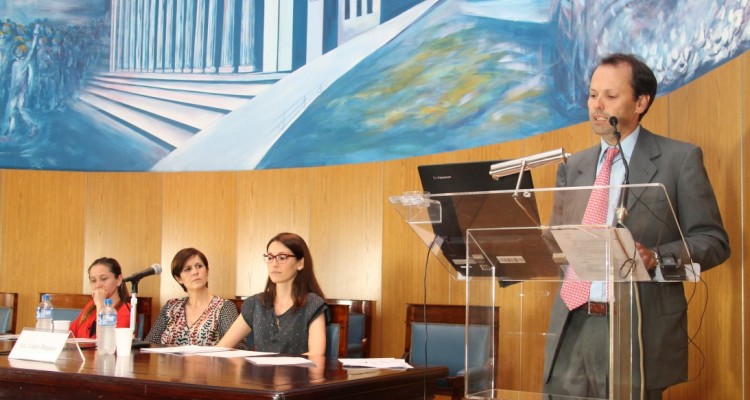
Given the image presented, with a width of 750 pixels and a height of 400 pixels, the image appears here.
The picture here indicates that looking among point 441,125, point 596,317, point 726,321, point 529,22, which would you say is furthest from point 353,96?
point 596,317

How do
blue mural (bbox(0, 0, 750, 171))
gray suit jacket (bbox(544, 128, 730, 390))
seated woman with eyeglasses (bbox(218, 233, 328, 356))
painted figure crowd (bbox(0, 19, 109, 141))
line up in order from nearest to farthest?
gray suit jacket (bbox(544, 128, 730, 390)), seated woman with eyeglasses (bbox(218, 233, 328, 356)), blue mural (bbox(0, 0, 750, 171)), painted figure crowd (bbox(0, 19, 109, 141))

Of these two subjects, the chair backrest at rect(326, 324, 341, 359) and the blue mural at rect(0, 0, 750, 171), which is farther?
the blue mural at rect(0, 0, 750, 171)

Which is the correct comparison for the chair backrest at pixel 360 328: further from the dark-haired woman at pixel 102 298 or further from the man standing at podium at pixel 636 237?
the man standing at podium at pixel 636 237

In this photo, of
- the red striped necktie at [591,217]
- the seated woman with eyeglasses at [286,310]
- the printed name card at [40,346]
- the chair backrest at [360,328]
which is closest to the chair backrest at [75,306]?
the chair backrest at [360,328]

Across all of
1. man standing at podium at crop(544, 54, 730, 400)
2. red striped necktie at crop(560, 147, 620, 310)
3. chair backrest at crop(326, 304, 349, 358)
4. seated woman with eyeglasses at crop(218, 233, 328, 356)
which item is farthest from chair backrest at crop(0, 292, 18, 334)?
red striped necktie at crop(560, 147, 620, 310)

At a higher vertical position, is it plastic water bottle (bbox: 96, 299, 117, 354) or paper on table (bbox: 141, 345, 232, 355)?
plastic water bottle (bbox: 96, 299, 117, 354)

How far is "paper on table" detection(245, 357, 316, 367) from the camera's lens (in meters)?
2.82

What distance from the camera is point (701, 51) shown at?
11.6 ft

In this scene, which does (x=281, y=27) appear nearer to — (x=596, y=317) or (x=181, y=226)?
(x=181, y=226)

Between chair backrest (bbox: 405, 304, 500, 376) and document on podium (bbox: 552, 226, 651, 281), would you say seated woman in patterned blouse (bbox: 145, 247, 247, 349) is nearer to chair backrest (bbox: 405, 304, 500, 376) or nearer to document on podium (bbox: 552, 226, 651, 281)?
chair backrest (bbox: 405, 304, 500, 376)

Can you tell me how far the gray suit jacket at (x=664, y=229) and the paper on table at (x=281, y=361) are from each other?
3.20ft

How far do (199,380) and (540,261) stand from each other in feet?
3.29

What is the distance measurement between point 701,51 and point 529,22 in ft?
4.95

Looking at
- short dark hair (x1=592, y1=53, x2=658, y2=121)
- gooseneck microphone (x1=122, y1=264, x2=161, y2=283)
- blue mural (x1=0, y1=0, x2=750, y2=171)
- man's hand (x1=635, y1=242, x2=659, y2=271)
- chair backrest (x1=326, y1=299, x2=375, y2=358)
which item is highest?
blue mural (x1=0, y1=0, x2=750, y2=171)
